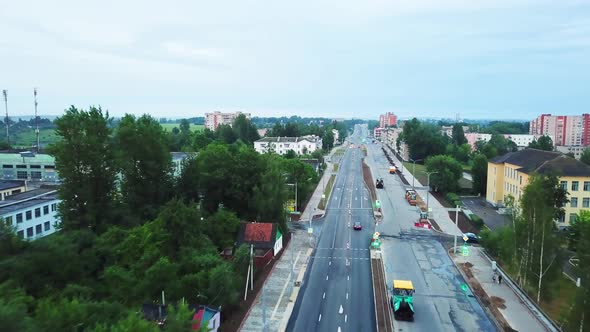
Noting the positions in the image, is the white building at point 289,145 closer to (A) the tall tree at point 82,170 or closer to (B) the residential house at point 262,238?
(B) the residential house at point 262,238

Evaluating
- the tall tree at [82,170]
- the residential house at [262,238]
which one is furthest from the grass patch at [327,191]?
the tall tree at [82,170]

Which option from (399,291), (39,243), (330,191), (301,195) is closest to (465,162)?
(330,191)

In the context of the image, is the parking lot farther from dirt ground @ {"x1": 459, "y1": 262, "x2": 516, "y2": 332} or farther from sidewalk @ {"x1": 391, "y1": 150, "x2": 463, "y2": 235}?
dirt ground @ {"x1": 459, "y1": 262, "x2": 516, "y2": 332}

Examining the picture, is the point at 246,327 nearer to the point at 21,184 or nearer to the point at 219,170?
the point at 219,170

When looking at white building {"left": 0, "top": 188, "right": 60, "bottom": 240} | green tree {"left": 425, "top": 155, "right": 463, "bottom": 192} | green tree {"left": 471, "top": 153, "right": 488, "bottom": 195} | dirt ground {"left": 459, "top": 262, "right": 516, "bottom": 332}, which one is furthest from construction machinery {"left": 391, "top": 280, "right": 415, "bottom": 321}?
green tree {"left": 471, "top": 153, "right": 488, "bottom": 195}

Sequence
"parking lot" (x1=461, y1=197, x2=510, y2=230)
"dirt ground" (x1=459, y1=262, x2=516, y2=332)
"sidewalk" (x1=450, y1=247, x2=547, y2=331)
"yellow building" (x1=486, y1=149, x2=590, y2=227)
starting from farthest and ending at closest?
1. "parking lot" (x1=461, y1=197, x2=510, y2=230)
2. "yellow building" (x1=486, y1=149, x2=590, y2=227)
3. "sidewalk" (x1=450, y1=247, x2=547, y2=331)
4. "dirt ground" (x1=459, y1=262, x2=516, y2=332)

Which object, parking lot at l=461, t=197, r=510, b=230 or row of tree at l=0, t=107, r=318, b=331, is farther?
parking lot at l=461, t=197, r=510, b=230
